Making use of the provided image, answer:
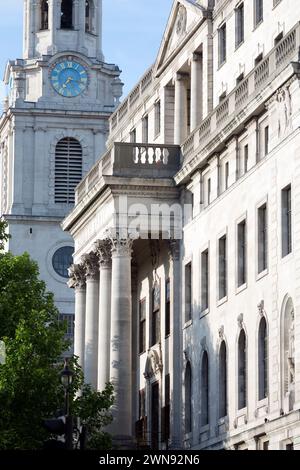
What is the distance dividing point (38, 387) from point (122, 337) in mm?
5959

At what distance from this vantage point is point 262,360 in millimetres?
74250

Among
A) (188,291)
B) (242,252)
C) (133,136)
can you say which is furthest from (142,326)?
(242,252)

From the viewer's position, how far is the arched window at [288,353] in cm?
6975

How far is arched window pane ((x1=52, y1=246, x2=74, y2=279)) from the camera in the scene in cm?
15462

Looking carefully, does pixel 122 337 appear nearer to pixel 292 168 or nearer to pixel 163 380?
pixel 163 380

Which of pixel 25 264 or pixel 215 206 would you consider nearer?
pixel 215 206

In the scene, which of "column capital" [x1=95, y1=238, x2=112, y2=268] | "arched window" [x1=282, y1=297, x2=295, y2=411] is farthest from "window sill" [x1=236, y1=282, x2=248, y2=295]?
"column capital" [x1=95, y1=238, x2=112, y2=268]

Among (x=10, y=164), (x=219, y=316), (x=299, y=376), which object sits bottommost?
(x=299, y=376)

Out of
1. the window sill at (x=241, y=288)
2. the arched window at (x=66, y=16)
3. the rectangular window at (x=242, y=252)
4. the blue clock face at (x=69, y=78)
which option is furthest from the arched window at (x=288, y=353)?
the arched window at (x=66, y=16)

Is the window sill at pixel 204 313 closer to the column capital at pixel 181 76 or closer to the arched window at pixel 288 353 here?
the arched window at pixel 288 353

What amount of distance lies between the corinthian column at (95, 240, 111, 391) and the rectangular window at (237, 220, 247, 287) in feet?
43.5

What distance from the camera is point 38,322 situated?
283 ft

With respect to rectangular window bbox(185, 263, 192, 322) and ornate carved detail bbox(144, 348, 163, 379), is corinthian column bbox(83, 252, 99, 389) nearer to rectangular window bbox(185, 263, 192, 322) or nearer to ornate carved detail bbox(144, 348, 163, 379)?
ornate carved detail bbox(144, 348, 163, 379)

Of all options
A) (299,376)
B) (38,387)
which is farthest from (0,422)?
(299,376)
